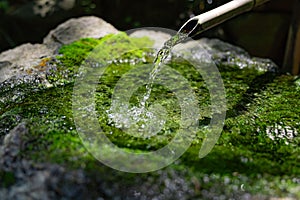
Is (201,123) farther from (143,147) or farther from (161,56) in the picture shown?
(161,56)

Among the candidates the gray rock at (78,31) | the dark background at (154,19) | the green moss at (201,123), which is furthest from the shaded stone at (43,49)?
the dark background at (154,19)

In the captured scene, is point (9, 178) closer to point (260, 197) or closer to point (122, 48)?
point (260, 197)

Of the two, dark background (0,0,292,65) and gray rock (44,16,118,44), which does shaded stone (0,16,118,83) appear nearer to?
gray rock (44,16,118,44)

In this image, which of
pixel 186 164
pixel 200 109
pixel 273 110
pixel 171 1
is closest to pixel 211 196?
pixel 186 164

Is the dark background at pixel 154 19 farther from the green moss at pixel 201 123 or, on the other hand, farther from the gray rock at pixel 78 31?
the green moss at pixel 201 123

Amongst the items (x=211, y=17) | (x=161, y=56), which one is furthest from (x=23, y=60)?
(x=211, y=17)

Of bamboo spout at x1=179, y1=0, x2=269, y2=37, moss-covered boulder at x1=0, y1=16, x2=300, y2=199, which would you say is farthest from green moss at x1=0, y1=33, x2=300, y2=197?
bamboo spout at x1=179, y1=0, x2=269, y2=37

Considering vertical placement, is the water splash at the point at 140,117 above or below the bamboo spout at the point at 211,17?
below
